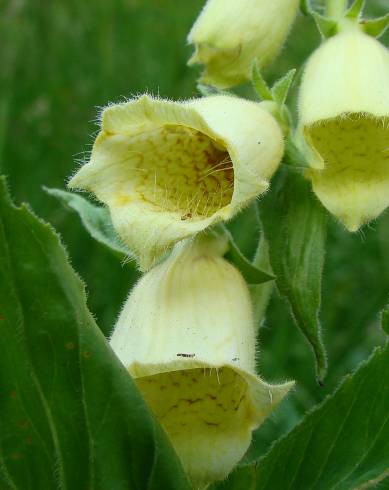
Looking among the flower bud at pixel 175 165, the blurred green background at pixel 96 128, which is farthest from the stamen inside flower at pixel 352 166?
the blurred green background at pixel 96 128

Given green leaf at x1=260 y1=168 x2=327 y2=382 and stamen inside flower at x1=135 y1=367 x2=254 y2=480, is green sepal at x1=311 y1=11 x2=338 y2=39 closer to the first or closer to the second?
green leaf at x1=260 y1=168 x2=327 y2=382

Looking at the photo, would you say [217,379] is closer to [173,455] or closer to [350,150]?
[173,455]

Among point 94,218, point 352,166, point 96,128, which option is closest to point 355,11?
point 352,166

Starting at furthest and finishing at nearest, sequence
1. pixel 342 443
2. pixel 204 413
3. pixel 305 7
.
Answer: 1. pixel 305 7
2. pixel 342 443
3. pixel 204 413

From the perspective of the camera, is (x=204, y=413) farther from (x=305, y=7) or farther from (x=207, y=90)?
(x=305, y=7)

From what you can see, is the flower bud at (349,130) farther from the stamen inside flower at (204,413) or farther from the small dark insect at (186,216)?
the stamen inside flower at (204,413)

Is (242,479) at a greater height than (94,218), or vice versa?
(94,218)
